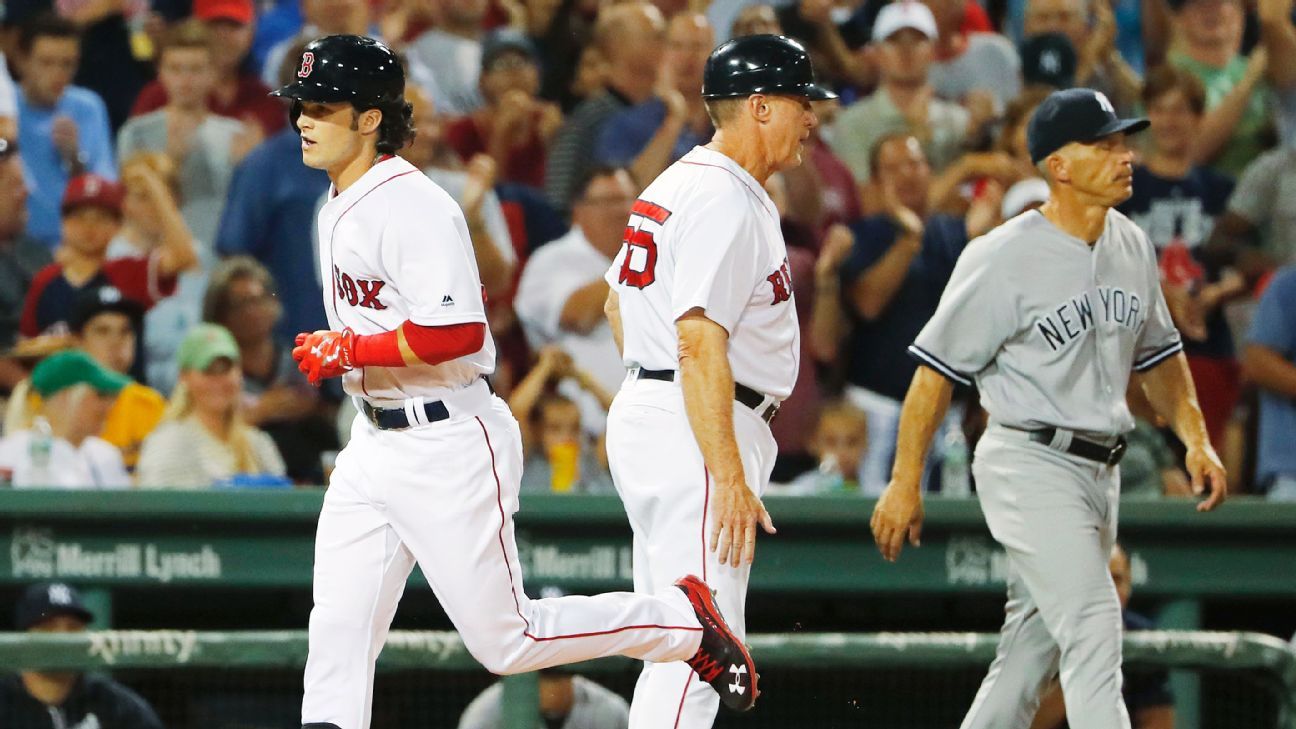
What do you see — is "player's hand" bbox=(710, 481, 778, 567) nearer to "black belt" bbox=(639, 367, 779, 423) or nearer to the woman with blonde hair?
"black belt" bbox=(639, 367, 779, 423)

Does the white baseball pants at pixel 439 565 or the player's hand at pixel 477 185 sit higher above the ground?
the player's hand at pixel 477 185

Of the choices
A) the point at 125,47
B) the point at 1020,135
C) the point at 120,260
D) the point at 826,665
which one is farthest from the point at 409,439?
the point at 125,47

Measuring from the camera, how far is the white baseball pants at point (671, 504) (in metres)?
3.86

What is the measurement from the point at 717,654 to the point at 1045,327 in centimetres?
127

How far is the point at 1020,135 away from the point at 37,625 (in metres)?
4.35

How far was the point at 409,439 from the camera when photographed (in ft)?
12.4

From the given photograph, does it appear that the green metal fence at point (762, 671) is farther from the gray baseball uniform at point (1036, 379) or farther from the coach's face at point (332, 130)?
the coach's face at point (332, 130)

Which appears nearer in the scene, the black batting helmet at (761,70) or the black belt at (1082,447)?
the black batting helmet at (761,70)

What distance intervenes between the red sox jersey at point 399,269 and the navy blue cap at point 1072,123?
1576mm

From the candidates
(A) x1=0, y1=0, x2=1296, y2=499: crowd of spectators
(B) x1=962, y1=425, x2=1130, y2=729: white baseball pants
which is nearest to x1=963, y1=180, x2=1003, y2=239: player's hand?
(A) x1=0, y1=0, x2=1296, y2=499: crowd of spectators

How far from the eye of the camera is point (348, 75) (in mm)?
3783

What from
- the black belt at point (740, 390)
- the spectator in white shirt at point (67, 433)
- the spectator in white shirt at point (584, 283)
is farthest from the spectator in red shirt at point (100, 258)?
the black belt at point (740, 390)

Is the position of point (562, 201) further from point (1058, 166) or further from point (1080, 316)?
point (1080, 316)

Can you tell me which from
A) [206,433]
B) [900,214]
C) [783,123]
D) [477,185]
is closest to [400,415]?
[783,123]
